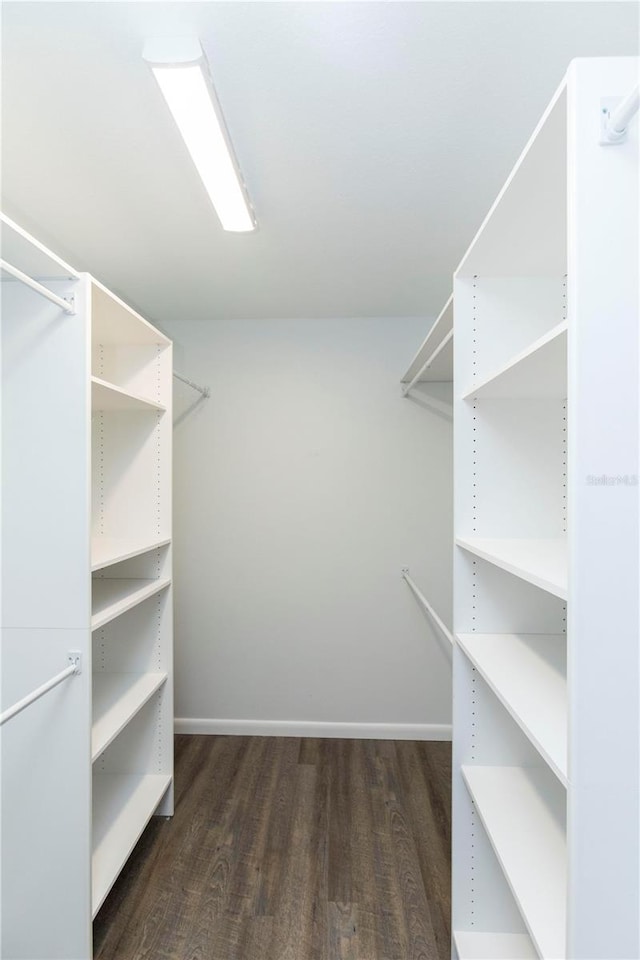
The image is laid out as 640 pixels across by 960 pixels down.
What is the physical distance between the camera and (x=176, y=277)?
7.85 feet

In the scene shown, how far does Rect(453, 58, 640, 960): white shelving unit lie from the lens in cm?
74

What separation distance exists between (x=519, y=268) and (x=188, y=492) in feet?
7.42

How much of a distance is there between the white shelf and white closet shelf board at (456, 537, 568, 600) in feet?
4.30

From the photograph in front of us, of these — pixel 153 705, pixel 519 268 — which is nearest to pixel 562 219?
pixel 519 268

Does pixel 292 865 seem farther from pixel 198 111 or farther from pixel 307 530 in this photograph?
pixel 198 111

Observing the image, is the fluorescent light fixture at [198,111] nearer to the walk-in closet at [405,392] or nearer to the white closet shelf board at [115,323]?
the walk-in closet at [405,392]

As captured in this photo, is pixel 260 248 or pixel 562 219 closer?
pixel 562 219

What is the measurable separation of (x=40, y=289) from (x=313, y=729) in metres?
2.74

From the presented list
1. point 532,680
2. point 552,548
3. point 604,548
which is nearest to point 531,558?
point 552,548

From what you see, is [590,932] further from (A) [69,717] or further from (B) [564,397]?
(A) [69,717]

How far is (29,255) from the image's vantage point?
1.35m

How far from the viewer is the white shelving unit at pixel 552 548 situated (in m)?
0.74

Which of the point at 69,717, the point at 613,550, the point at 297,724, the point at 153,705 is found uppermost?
→ the point at 613,550

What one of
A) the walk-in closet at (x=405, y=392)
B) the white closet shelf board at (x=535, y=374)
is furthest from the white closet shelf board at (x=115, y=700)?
the white closet shelf board at (x=535, y=374)
